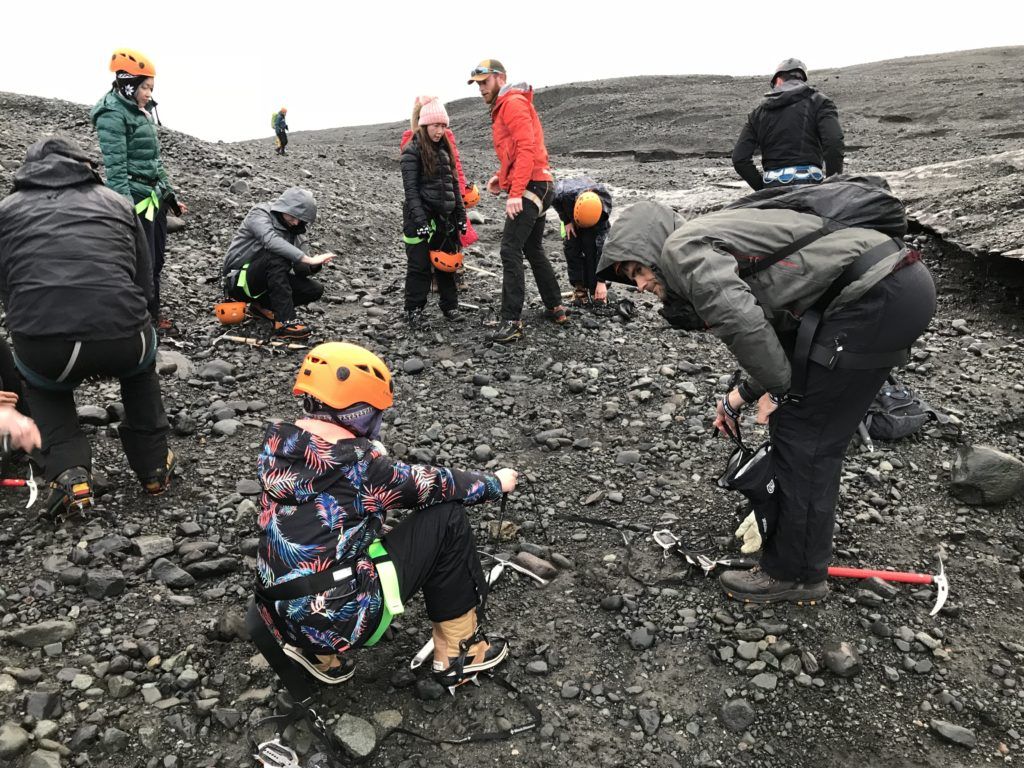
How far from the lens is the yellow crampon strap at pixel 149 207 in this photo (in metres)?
7.46

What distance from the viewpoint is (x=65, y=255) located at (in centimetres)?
430

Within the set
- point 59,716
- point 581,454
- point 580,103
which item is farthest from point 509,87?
point 580,103

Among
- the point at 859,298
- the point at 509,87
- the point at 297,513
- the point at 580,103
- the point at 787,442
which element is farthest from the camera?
the point at 580,103

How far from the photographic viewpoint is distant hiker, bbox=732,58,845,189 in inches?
287

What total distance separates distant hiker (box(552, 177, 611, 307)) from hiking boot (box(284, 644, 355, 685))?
18.1 ft

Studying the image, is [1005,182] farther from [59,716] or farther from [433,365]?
[59,716]

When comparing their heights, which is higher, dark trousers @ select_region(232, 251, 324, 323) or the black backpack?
dark trousers @ select_region(232, 251, 324, 323)

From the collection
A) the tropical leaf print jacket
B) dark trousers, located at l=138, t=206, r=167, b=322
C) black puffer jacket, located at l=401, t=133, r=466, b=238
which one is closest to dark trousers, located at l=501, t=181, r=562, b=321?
black puffer jacket, located at l=401, t=133, r=466, b=238

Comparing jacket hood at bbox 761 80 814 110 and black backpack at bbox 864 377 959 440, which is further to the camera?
jacket hood at bbox 761 80 814 110

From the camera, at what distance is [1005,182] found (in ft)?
28.9

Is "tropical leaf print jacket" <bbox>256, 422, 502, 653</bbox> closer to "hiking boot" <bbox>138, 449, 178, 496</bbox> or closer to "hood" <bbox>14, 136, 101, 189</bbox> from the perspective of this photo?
"hiking boot" <bbox>138, 449, 178, 496</bbox>

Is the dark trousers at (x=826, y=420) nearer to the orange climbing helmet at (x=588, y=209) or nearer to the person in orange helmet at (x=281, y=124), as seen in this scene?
the orange climbing helmet at (x=588, y=209)

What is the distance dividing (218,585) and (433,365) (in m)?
3.71

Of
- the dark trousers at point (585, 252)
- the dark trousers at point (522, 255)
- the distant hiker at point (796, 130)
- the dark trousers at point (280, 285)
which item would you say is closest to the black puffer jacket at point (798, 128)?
the distant hiker at point (796, 130)
